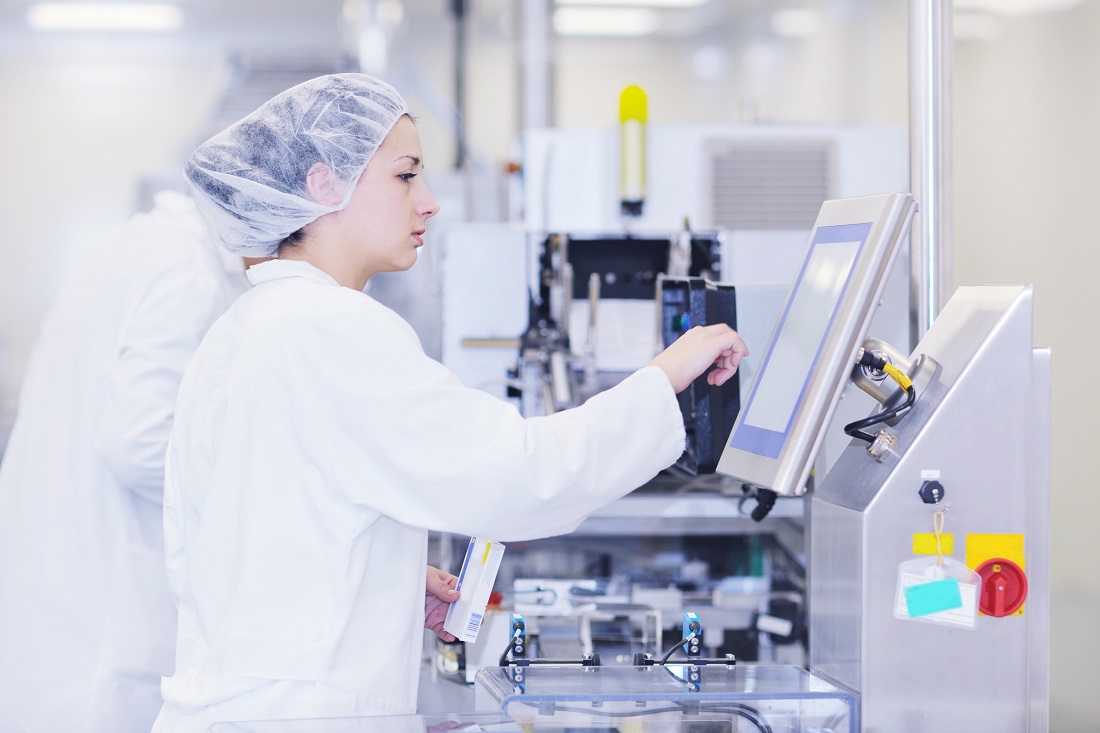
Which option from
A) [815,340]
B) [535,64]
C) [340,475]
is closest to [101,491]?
[340,475]

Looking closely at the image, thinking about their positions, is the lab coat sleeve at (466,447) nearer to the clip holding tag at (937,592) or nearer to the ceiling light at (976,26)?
the clip holding tag at (937,592)

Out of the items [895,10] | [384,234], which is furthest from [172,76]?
[384,234]

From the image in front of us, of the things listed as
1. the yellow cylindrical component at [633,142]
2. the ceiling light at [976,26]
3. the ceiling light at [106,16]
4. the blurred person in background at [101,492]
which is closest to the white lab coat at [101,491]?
the blurred person in background at [101,492]

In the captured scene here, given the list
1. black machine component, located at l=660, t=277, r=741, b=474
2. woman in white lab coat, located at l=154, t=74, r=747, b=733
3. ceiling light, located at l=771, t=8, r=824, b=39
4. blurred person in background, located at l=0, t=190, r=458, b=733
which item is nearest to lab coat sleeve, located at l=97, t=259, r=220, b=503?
blurred person in background, located at l=0, t=190, r=458, b=733

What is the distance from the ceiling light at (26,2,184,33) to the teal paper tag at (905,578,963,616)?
14.4 feet

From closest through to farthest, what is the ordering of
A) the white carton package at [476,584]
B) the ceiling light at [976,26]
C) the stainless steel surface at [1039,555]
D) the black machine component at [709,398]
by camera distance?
the stainless steel surface at [1039,555]
the white carton package at [476,584]
the black machine component at [709,398]
the ceiling light at [976,26]

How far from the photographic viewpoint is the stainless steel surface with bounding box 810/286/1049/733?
1.01m

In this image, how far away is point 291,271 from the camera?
115 centimetres

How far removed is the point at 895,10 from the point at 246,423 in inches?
133

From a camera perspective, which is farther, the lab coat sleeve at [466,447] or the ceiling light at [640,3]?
the ceiling light at [640,3]

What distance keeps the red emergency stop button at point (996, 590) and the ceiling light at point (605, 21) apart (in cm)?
403

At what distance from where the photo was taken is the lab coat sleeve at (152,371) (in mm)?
1598

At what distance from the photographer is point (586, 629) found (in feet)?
5.39

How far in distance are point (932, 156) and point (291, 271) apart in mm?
762
